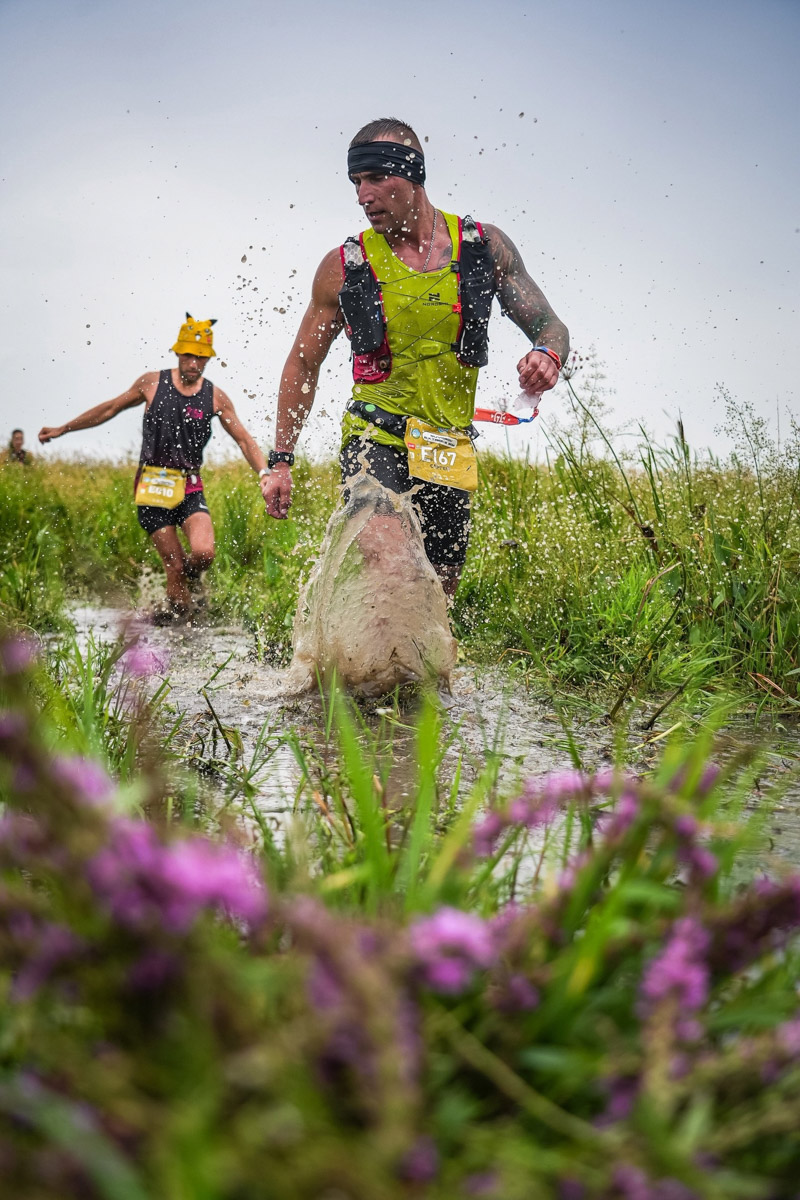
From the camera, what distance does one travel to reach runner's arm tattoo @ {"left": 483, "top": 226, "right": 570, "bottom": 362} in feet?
16.1

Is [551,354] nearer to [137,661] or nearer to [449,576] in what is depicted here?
[449,576]

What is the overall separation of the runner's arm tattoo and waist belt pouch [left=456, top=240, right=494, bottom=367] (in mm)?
164

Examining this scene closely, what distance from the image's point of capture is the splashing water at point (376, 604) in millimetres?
4285

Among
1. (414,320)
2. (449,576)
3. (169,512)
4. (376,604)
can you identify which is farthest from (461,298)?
(169,512)

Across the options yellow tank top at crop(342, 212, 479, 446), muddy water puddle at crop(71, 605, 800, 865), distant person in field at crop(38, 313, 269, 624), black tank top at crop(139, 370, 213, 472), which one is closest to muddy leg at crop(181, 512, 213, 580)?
distant person in field at crop(38, 313, 269, 624)

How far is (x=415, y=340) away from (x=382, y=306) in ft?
0.73

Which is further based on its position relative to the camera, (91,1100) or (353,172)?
(353,172)

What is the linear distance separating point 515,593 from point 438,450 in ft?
2.89

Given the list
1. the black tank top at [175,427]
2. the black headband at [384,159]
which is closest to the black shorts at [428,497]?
the black headband at [384,159]

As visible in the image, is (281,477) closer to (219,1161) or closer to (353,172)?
(353,172)

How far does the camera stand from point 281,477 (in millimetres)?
5141

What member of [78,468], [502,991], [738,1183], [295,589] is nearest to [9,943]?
[502,991]

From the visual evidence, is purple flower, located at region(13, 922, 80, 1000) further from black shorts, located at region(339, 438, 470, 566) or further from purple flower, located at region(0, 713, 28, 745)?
black shorts, located at region(339, 438, 470, 566)

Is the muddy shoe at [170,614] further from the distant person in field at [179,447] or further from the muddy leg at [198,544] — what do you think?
the muddy leg at [198,544]
